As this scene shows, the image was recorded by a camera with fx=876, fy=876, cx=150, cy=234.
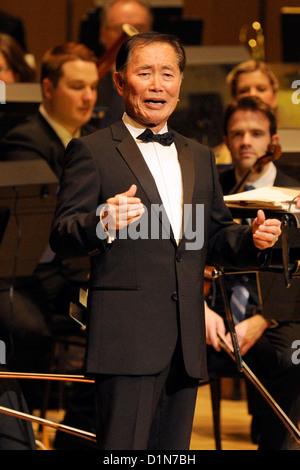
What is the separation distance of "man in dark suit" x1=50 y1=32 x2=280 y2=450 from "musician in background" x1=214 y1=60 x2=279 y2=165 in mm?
1888

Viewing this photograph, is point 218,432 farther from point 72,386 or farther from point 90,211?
point 90,211

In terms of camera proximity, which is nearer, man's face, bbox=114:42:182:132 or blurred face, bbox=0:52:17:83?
man's face, bbox=114:42:182:132

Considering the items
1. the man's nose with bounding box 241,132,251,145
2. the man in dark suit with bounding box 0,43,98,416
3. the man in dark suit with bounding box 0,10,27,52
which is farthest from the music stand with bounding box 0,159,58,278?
the man in dark suit with bounding box 0,10,27,52

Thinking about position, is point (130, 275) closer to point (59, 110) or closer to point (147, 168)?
point (147, 168)

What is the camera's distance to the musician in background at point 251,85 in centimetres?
399

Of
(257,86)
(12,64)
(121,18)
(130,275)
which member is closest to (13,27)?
(121,18)

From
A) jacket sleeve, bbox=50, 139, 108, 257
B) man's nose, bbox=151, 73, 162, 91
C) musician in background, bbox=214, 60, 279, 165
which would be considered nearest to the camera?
jacket sleeve, bbox=50, 139, 108, 257

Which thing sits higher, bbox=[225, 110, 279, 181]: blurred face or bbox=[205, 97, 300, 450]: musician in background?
bbox=[225, 110, 279, 181]: blurred face

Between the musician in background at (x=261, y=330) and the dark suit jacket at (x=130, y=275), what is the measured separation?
830 millimetres

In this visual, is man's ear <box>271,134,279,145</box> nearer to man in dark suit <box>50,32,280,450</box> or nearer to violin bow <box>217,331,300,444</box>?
violin bow <box>217,331,300,444</box>

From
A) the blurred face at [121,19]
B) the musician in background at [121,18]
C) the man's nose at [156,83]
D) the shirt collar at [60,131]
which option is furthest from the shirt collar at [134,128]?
the blurred face at [121,19]

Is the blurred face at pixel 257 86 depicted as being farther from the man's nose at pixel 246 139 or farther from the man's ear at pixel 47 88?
the man's ear at pixel 47 88

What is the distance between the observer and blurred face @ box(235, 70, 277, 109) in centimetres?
399

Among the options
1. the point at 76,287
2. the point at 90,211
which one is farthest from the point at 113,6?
the point at 90,211
